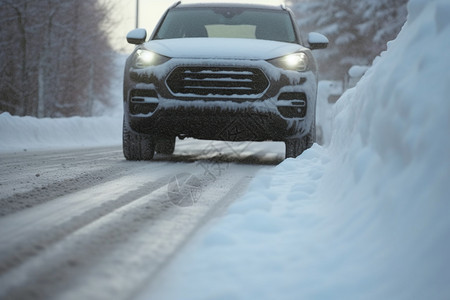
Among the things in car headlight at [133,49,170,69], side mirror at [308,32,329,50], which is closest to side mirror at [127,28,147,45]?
car headlight at [133,49,170,69]

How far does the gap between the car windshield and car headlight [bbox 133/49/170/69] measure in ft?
2.99

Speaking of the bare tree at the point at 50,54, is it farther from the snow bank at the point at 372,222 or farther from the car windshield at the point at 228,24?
the snow bank at the point at 372,222

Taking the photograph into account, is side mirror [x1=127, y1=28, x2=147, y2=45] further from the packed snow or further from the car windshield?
the packed snow

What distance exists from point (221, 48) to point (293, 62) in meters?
0.76

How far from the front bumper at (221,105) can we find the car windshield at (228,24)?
1.11 meters

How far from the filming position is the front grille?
558 centimetres

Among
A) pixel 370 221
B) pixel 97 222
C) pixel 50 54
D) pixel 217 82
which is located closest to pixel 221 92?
pixel 217 82

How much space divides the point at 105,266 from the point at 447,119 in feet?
4.47

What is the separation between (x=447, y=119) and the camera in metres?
2.02

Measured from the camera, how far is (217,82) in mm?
5613

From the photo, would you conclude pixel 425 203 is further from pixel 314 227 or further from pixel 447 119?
pixel 314 227

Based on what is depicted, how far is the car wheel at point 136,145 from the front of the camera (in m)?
6.02

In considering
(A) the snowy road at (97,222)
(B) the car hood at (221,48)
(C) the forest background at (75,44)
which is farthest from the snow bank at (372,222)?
(C) the forest background at (75,44)

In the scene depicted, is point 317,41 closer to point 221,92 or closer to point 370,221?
point 221,92
